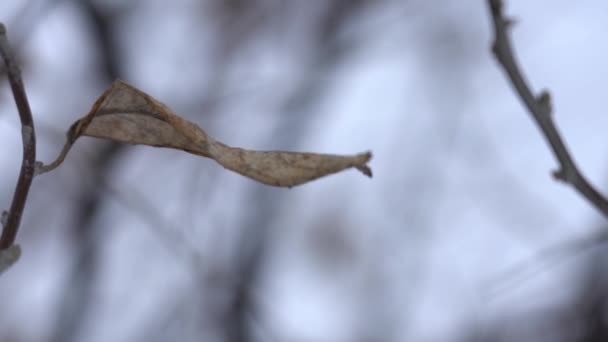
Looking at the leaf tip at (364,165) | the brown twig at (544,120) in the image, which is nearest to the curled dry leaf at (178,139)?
the leaf tip at (364,165)

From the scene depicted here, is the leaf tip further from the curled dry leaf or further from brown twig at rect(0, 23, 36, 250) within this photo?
brown twig at rect(0, 23, 36, 250)

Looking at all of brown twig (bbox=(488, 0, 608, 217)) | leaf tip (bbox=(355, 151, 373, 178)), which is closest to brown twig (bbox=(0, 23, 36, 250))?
leaf tip (bbox=(355, 151, 373, 178))

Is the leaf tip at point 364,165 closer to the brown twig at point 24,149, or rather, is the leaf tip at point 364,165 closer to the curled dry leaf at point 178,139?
the curled dry leaf at point 178,139

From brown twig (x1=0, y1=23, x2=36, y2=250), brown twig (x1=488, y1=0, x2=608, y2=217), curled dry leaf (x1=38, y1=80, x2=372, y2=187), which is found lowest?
brown twig (x1=0, y1=23, x2=36, y2=250)

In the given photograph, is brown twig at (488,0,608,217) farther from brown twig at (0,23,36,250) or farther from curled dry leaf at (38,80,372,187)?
brown twig at (0,23,36,250)

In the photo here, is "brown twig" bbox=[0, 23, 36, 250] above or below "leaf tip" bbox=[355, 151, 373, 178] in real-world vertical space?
below

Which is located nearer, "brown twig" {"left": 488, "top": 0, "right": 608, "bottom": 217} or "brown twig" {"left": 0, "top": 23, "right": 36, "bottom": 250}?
"brown twig" {"left": 0, "top": 23, "right": 36, "bottom": 250}

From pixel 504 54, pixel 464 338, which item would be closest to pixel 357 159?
pixel 504 54

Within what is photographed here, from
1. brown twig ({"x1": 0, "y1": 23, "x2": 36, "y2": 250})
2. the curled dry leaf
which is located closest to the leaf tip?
the curled dry leaf
